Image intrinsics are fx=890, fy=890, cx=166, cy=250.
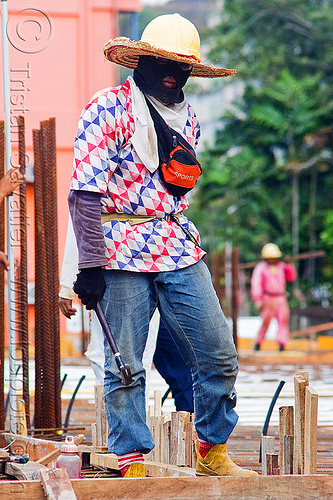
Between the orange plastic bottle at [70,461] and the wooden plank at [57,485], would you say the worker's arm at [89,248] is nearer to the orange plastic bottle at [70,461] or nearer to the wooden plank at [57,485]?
the orange plastic bottle at [70,461]

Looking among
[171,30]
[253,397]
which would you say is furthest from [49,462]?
[253,397]

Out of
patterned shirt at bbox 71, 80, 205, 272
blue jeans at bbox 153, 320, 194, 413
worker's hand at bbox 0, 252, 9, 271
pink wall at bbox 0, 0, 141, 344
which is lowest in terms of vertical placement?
blue jeans at bbox 153, 320, 194, 413

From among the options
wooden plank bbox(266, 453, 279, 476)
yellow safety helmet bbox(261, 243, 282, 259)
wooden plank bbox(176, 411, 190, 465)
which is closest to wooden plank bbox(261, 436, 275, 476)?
wooden plank bbox(266, 453, 279, 476)

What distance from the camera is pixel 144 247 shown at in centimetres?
347

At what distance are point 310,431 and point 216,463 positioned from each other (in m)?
0.62

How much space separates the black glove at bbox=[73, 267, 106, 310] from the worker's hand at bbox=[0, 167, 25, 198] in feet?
4.07

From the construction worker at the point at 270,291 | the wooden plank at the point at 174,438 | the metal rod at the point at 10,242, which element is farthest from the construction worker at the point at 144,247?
the construction worker at the point at 270,291

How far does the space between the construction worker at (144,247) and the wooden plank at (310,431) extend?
0.36 meters

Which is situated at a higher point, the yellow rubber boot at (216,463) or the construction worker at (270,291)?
the construction worker at (270,291)

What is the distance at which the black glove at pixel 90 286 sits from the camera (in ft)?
10.9

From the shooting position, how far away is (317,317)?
59.4 ft

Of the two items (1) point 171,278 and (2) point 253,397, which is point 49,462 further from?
(2) point 253,397

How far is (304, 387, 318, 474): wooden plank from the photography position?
2.99 meters

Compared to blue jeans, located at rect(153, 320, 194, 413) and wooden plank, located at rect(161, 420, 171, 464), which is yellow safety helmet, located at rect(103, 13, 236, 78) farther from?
wooden plank, located at rect(161, 420, 171, 464)
